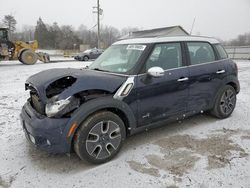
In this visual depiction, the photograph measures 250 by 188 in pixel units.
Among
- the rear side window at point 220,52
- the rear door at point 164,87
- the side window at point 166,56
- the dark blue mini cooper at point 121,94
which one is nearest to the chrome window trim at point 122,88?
the dark blue mini cooper at point 121,94

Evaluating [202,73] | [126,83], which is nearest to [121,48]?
[126,83]

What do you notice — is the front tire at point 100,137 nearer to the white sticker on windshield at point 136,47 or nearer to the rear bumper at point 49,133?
the rear bumper at point 49,133

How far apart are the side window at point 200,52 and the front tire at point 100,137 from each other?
1857 mm

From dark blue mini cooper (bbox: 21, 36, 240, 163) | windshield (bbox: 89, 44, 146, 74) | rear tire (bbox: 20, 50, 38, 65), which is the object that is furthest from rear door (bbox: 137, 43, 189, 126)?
rear tire (bbox: 20, 50, 38, 65)

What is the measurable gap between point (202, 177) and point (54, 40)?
66.3m

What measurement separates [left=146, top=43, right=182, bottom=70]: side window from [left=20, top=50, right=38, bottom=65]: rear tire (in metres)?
15.6

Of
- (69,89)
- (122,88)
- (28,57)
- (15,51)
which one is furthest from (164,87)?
(15,51)

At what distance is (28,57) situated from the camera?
659 inches

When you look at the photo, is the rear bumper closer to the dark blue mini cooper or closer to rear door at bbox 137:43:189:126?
the dark blue mini cooper

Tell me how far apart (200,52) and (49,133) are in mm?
3003

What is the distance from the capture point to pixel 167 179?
256cm

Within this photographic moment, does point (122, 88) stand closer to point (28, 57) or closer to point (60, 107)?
point (60, 107)

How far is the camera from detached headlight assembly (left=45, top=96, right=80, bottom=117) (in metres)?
2.58

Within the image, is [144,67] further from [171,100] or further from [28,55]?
[28,55]
